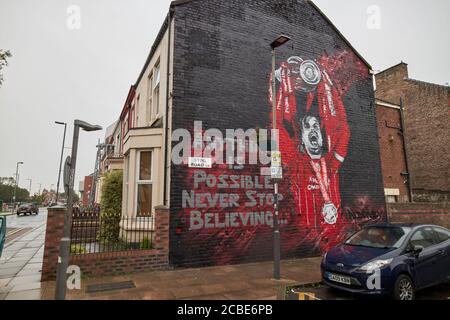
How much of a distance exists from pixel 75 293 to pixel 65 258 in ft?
5.22

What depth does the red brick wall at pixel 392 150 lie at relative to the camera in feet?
47.2

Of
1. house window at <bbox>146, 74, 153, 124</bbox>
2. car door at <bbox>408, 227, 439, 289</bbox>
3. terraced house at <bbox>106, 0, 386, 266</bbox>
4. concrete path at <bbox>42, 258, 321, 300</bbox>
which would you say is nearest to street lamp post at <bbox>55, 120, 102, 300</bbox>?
concrete path at <bbox>42, 258, 321, 300</bbox>

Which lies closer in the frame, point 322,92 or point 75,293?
point 75,293

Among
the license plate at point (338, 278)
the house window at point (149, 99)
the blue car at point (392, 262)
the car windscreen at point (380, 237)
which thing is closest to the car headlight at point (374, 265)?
the blue car at point (392, 262)

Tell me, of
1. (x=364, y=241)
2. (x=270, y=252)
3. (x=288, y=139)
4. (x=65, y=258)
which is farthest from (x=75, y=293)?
(x=288, y=139)

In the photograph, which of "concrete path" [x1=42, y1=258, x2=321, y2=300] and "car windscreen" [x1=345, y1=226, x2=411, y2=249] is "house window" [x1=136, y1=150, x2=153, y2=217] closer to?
"concrete path" [x1=42, y1=258, x2=321, y2=300]

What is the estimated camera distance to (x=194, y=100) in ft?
29.2

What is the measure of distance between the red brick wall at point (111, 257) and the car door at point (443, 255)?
6.63 metres

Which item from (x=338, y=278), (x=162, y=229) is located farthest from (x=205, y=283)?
(x=338, y=278)

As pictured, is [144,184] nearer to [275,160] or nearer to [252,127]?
[252,127]

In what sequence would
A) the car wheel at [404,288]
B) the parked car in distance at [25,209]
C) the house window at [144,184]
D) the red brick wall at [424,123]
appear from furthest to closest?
the parked car in distance at [25,209] < the red brick wall at [424,123] < the house window at [144,184] < the car wheel at [404,288]

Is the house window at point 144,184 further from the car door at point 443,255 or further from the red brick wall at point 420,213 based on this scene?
the red brick wall at point 420,213

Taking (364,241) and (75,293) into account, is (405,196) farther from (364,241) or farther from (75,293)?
Answer: (75,293)

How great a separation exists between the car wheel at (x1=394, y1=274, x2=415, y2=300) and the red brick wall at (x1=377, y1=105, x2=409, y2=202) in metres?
9.74
